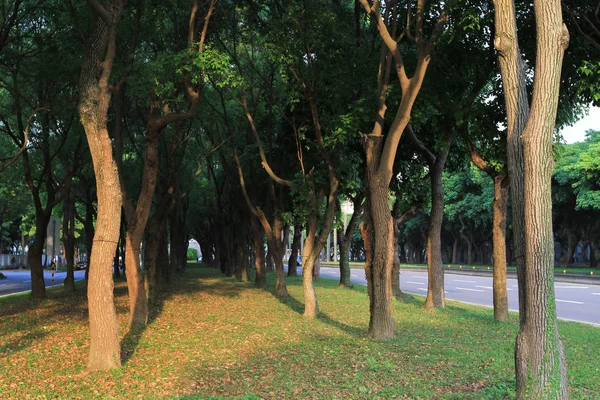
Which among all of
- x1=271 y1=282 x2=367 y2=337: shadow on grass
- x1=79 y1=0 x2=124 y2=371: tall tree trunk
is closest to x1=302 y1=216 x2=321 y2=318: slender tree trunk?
x1=271 y1=282 x2=367 y2=337: shadow on grass

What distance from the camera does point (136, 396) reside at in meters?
6.20

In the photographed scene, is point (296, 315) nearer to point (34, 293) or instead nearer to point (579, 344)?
point (579, 344)

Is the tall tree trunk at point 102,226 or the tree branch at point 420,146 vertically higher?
the tree branch at point 420,146

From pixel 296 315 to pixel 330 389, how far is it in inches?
288

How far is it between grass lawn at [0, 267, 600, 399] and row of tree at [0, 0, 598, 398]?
77 cm

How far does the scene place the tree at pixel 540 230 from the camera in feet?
16.9

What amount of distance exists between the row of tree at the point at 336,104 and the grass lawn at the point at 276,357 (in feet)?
2.51

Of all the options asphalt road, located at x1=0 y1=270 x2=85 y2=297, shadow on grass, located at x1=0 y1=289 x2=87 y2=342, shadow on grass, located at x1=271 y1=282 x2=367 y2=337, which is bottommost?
asphalt road, located at x1=0 y1=270 x2=85 y2=297

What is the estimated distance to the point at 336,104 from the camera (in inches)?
492

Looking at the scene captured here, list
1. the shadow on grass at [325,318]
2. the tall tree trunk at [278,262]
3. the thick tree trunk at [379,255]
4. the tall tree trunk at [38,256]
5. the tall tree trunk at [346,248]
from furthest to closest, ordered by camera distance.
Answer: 1. the tall tree trunk at [346,248]
2. the tall tree trunk at [278,262]
3. the tall tree trunk at [38,256]
4. the shadow on grass at [325,318]
5. the thick tree trunk at [379,255]

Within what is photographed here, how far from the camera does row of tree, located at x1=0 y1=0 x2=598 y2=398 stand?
5316mm

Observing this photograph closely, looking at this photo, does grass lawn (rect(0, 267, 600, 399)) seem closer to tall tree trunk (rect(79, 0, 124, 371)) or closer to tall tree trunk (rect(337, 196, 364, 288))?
tall tree trunk (rect(79, 0, 124, 371))

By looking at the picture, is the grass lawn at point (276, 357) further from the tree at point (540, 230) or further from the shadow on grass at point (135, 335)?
the tree at point (540, 230)

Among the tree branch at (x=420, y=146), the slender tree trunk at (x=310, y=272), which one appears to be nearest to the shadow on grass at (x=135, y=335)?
the slender tree trunk at (x=310, y=272)
